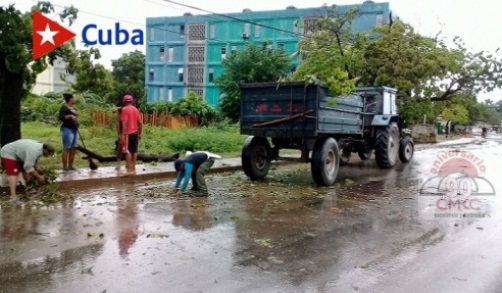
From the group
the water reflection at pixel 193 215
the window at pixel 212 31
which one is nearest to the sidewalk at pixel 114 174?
the water reflection at pixel 193 215

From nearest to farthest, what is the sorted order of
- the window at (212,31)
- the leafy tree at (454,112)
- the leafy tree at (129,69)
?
1. the leafy tree at (454,112)
2. the window at (212,31)
3. the leafy tree at (129,69)

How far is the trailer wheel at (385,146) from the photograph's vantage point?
13.4m

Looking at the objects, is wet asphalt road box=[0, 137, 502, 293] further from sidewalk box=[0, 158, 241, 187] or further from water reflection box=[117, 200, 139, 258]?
sidewalk box=[0, 158, 241, 187]

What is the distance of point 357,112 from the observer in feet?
37.0

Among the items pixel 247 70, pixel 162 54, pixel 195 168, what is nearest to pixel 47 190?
pixel 195 168

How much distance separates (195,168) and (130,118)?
258 centimetres

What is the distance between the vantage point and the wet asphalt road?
4145 mm

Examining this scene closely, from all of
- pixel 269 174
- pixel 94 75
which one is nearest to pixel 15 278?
pixel 94 75

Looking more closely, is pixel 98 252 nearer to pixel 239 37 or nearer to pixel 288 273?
pixel 288 273

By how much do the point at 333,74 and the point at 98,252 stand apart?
6.57 metres

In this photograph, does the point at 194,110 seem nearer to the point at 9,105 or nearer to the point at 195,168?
the point at 9,105

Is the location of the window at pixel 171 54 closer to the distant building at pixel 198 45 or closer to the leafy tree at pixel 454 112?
the distant building at pixel 198 45

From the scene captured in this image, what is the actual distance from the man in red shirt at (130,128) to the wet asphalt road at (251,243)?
4.52 ft

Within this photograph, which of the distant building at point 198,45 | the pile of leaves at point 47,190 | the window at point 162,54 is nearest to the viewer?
the pile of leaves at point 47,190
